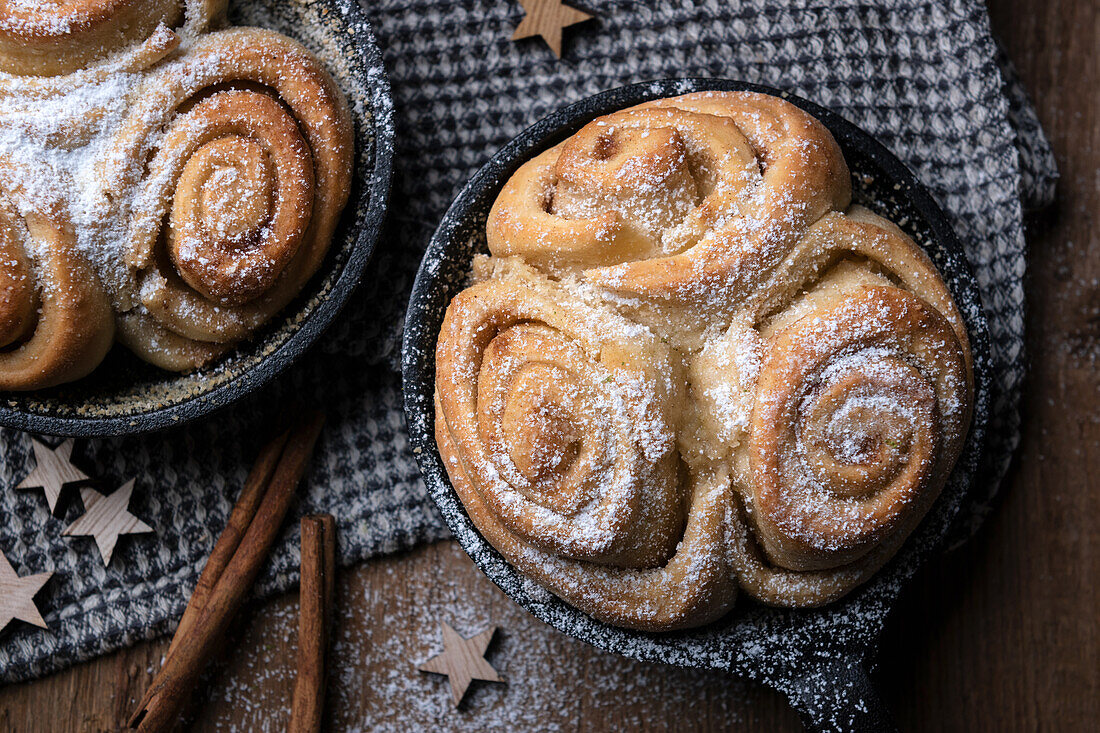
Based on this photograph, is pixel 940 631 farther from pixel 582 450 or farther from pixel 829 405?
pixel 582 450

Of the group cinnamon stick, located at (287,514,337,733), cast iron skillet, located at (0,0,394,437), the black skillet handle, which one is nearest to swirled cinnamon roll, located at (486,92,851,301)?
cast iron skillet, located at (0,0,394,437)

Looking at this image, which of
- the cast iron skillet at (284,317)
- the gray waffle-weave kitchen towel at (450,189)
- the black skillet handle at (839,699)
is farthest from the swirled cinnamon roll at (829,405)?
the cast iron skillet at (284,317)

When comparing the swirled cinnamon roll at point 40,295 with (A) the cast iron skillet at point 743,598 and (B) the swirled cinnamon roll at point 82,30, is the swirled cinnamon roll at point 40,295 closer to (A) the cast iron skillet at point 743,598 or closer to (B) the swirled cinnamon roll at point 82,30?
(B) the swirled cinnamon roll at point 82,30

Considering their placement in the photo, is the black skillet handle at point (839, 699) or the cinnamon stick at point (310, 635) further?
the cinnamon stick at point (310, 635)

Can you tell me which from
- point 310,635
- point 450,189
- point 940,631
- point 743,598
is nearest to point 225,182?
Result: point 450,189

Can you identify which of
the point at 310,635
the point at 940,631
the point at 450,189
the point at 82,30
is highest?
the point at 82,30

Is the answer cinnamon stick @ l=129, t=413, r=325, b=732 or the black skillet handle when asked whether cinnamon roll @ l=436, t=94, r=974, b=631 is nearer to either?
the black skillet handle

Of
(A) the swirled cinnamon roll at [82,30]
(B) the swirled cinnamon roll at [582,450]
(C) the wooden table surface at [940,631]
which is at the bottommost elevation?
(C) the wooden table surface at [940,631]
